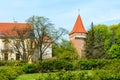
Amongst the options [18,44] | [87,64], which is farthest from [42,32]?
[87,64]

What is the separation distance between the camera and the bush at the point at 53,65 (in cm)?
3256

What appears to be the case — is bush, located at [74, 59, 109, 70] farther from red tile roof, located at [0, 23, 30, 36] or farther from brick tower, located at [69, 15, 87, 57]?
brick tower, located at [69, 15, 87, 57]

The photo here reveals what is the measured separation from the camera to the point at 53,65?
109ft

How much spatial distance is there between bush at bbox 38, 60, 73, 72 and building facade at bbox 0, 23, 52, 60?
94.4 ft

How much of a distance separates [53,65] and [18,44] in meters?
34.0

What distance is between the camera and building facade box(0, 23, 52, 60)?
64.1m

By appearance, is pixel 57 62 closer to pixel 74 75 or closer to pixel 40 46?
pixel 74 75

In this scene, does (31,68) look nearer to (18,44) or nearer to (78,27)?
(18,44)

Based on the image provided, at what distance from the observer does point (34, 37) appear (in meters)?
63.6

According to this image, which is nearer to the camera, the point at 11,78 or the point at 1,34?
the point at 11,78

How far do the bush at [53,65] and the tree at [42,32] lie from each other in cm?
2688

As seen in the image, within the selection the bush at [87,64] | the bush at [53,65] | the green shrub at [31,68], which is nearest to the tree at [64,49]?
the bush at [87,64]

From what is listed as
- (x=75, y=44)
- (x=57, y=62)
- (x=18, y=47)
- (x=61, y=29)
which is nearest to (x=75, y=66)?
(x=57, y=62)

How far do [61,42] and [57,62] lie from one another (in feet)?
102
